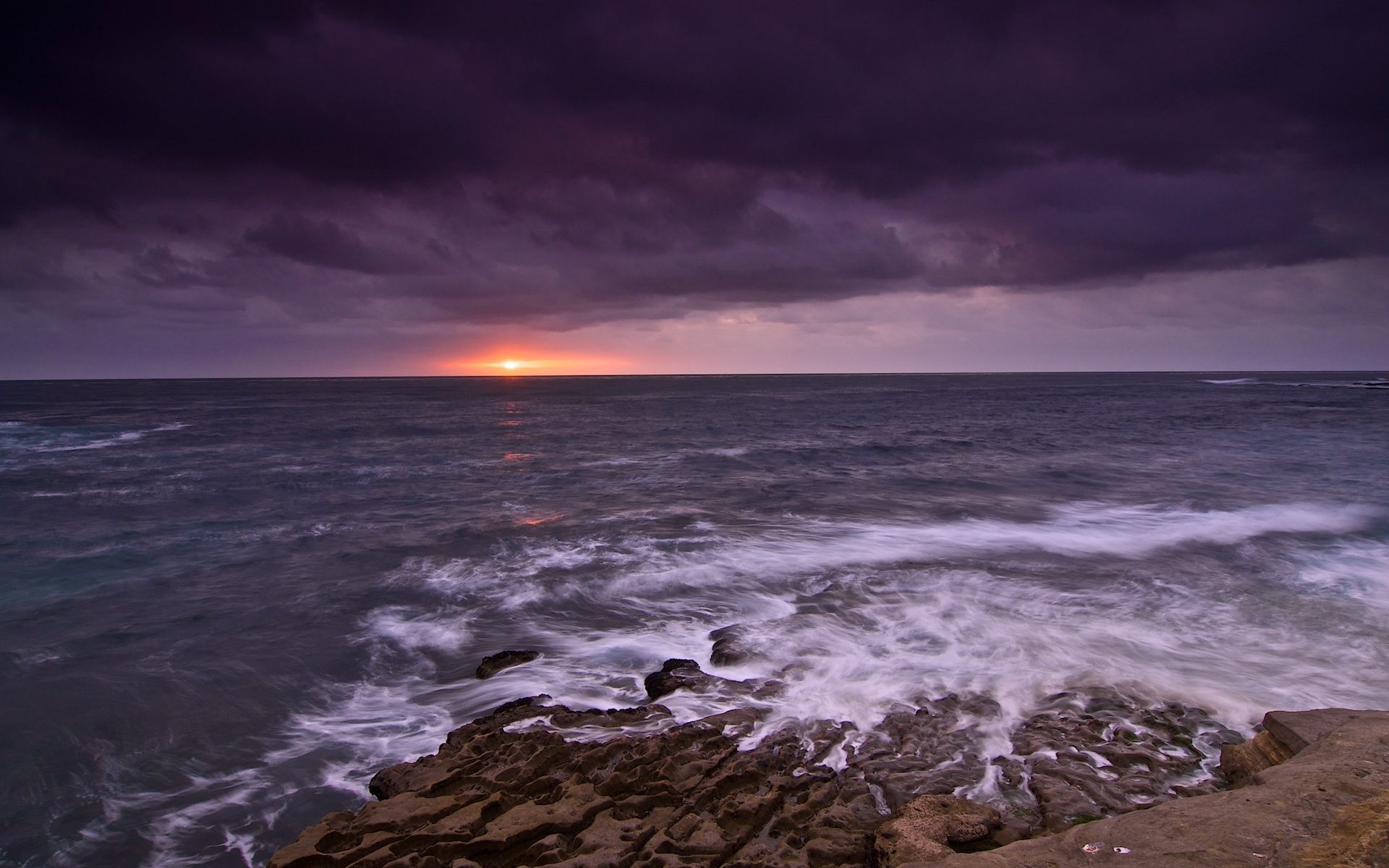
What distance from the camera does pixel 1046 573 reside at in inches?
539

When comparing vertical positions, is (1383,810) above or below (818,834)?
above

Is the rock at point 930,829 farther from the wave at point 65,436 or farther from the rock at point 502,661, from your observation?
the wave at point 65,436

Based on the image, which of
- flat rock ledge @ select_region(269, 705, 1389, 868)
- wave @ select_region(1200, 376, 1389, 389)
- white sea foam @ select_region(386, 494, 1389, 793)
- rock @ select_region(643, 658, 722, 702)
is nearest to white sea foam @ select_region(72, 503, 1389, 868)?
white sea foam @ select_region(386, 494, 1389, 793)

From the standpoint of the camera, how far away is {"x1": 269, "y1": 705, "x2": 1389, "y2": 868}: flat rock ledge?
4.66 m

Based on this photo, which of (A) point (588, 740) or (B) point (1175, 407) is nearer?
(A) point (588, 740)

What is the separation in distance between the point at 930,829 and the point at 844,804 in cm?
76

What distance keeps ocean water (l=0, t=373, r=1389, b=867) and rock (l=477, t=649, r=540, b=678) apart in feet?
0.81

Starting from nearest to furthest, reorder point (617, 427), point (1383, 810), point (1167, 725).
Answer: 1. point (1383, 810)
2. point (1167, 725)
3. point (617, 427)

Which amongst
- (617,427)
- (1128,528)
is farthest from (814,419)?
(1128,528)

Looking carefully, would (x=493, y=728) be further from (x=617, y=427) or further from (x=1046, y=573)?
(x=617, y=427)

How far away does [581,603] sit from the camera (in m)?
12.3

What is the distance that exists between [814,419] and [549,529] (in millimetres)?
42723

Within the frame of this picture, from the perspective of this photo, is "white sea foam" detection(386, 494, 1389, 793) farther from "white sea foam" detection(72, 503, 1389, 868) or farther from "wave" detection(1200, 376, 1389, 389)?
"wave" detection(1200, 376, 1389, 389)

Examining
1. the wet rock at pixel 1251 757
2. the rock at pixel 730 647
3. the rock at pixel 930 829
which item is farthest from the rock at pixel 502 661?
the wet rock at pixel 1251 757
